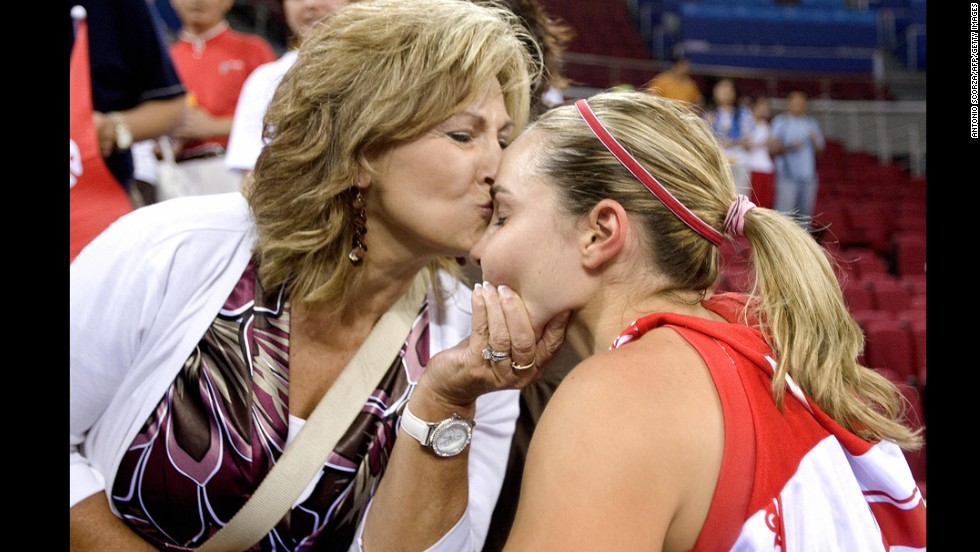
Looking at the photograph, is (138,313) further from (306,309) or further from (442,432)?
(442,432)

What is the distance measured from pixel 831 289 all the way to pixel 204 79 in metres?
2.84

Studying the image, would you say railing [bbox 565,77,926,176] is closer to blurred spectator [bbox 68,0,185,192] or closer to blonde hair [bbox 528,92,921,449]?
blurred spectator [bbox 68,0,185,192]

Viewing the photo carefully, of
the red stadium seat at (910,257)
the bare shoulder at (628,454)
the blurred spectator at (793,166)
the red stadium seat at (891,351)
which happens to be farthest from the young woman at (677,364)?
the blurred spectator at (793,166)

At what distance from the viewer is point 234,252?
1711 mm

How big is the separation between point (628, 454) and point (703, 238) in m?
0.44

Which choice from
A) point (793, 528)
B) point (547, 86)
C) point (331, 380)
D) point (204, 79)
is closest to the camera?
point (793, 528)

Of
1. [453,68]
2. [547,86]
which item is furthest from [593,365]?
[547,86]

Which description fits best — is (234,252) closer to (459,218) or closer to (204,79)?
(459,218)

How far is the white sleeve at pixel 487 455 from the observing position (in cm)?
179

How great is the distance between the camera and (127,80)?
2.20m

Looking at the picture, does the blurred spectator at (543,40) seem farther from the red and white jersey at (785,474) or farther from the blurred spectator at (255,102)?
the red and white jersey at (785,474)

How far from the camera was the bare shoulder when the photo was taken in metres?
1.02

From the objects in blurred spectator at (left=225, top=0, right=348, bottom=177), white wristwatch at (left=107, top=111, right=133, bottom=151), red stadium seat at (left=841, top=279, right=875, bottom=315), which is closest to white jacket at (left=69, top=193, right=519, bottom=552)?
white wristwatch at (left=107, top=111, right=133, bottom=151)

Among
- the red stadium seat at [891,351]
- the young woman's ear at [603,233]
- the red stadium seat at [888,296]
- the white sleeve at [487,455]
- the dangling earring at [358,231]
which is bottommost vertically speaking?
the red stadium seat at [888,296]
